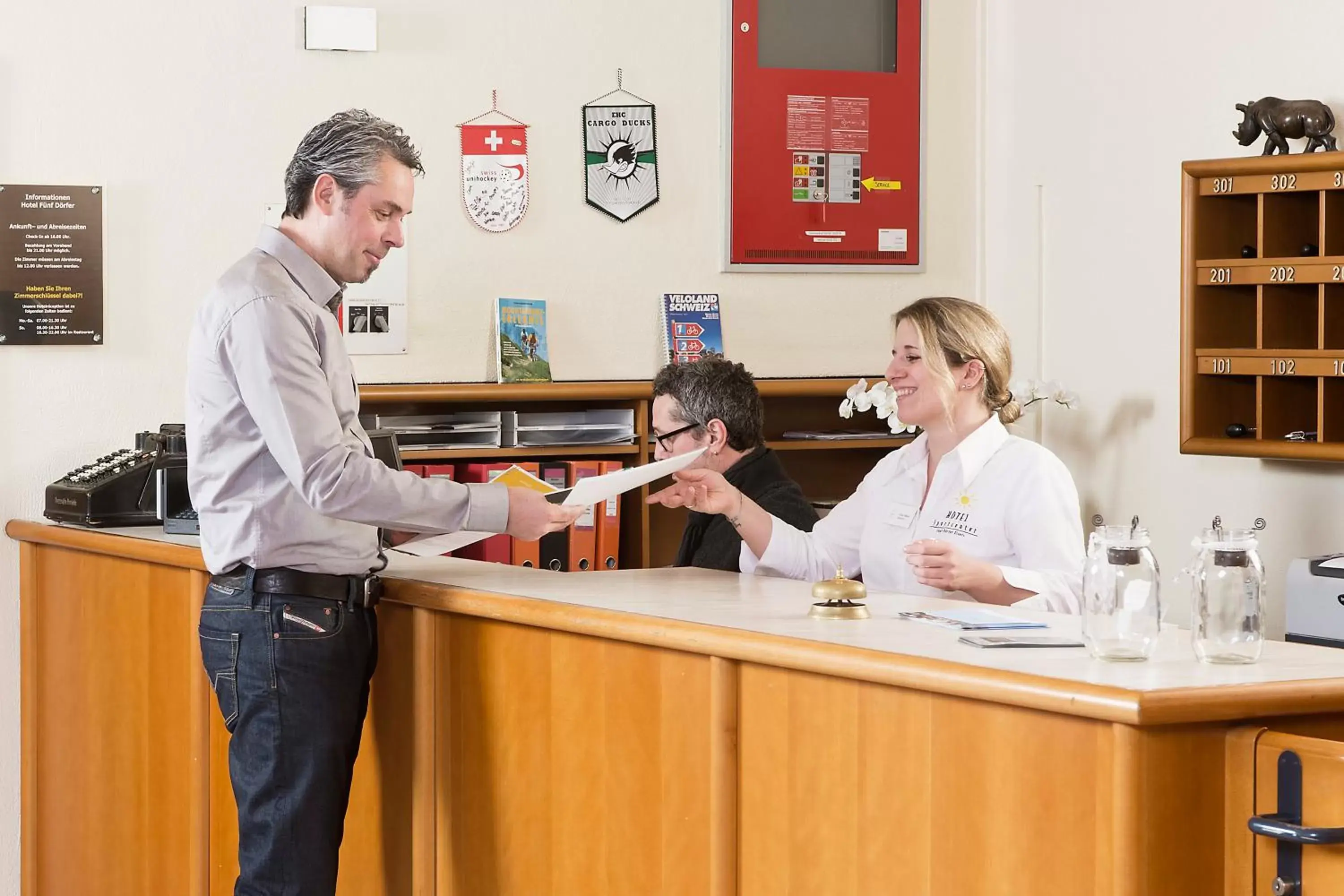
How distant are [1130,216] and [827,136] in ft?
3.23

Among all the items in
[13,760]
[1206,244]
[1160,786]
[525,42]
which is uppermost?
[525,42]

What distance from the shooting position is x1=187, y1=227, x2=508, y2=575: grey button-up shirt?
8.93 ft

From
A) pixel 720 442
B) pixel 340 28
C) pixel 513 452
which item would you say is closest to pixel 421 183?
pixel 340 28

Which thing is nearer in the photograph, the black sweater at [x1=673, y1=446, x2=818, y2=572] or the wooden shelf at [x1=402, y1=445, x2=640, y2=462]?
the black sweater at [x1=673, y1=446, x2=818, y2=572]

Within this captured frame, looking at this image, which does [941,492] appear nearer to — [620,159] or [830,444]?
[830,444]

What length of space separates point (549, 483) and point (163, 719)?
1.33 m

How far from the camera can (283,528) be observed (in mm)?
2816

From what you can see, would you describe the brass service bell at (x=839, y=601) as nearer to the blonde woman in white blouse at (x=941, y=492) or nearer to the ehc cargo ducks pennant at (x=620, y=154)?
the blonde woman in white blouse at (x=941, y=492)

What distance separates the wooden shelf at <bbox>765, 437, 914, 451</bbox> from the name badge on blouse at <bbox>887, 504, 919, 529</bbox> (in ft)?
4.62

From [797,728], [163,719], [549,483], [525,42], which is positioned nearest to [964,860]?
[797,728]

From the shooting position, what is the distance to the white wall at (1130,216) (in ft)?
14.5

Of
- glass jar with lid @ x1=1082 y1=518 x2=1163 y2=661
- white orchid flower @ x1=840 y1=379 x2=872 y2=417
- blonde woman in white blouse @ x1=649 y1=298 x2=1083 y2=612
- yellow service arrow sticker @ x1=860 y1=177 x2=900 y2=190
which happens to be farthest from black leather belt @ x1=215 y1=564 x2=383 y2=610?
yellow service arrow sticker @ x1=860 y1=177 x2=900 y2=190

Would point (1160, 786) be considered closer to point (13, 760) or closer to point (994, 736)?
point (994, 736)

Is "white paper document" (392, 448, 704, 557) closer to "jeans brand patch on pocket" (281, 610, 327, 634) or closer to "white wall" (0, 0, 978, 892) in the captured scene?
"jeans brand patch on pocket" (281, 610, 327, 634)
